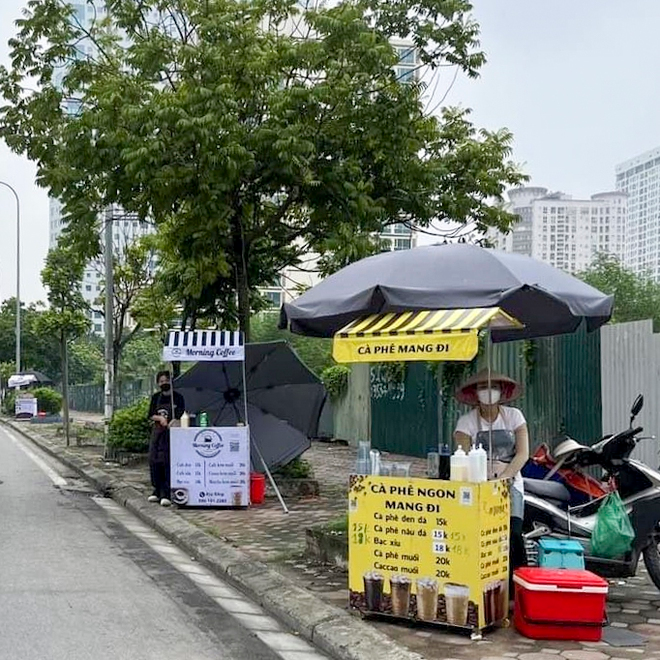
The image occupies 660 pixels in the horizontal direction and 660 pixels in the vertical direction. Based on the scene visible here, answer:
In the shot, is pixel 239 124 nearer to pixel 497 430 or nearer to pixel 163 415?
pixel 163 415

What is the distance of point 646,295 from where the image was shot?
28.8 metres

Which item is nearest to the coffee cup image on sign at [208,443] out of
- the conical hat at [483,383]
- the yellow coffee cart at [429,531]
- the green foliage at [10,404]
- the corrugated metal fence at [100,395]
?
the conical hat at [483,383]

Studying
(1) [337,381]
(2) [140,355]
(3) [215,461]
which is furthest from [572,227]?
(3) [215,461]

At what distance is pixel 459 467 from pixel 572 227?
142 ft

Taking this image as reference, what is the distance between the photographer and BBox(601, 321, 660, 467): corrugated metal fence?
1048cm

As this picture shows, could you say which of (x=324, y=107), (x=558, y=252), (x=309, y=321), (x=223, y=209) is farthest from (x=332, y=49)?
(x=558, y=252)

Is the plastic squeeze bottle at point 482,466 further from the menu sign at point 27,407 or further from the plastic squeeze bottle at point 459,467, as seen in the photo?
the menu sign at point 27,407

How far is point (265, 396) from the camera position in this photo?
1281 centimetres

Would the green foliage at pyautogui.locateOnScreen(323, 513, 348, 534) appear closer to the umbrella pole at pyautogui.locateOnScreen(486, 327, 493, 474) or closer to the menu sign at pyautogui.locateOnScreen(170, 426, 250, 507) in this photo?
the umbrella pole at pyautogui.locateOnScreen(486, 327, 493, 474)

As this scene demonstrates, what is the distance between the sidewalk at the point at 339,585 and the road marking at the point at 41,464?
1729 mm

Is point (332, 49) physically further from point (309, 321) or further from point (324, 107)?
point (309, 321)

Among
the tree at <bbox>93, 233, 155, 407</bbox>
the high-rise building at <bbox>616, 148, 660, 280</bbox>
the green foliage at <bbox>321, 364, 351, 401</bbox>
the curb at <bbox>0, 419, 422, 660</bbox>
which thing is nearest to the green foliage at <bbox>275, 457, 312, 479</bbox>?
the curb at <bbox>0, 419, 422, 660</bbox>

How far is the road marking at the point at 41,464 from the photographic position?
53.1ft

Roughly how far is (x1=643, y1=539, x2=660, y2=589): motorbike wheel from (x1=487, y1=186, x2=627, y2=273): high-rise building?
40301 millimetres
